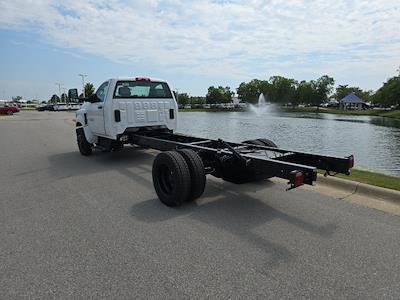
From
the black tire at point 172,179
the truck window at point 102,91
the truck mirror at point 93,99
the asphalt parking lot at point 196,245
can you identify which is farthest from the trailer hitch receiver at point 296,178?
the truck mirror at point 93,99

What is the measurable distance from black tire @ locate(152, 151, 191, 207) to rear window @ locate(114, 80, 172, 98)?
3.64m

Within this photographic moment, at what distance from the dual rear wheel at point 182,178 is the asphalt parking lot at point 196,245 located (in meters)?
0.19

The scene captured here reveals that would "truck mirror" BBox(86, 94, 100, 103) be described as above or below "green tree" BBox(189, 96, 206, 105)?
above

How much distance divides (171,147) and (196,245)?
3.36m

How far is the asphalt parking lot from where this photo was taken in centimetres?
294

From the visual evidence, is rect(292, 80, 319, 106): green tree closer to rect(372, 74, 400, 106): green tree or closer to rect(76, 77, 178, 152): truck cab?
→ rect(372, 74, 400, 106): green tree

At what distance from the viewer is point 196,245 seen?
3.75 metres

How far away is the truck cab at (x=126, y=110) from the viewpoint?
8.23 metres

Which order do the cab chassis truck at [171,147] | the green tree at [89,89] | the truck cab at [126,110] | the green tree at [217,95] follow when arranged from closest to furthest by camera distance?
the cab chassis truck at [171,147] → the truck cab at [126,110] → the green tree at [89,89] → the green tree at [217,95]

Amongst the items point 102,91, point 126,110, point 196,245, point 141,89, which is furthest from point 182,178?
point 102,91

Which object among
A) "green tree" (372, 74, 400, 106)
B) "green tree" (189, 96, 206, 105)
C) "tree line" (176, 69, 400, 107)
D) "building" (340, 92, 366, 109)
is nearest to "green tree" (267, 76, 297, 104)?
"tree line" (176, 69, 400, 107)

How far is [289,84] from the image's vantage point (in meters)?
124

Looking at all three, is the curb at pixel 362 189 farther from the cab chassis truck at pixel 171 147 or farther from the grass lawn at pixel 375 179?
the cab chassis truck at pixel 171 147

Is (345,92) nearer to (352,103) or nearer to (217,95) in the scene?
(352,103)
